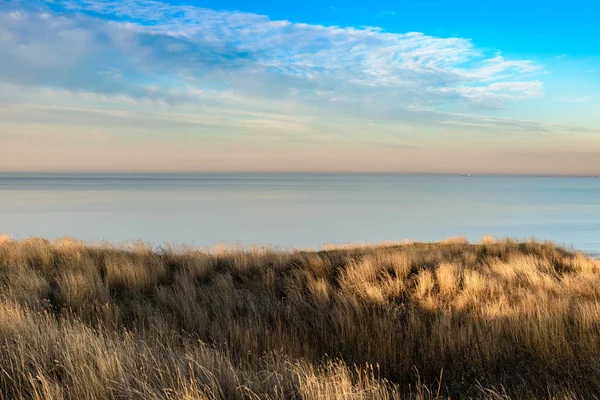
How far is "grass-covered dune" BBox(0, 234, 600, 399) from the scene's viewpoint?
3.34m

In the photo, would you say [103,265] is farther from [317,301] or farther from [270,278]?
[317,301]

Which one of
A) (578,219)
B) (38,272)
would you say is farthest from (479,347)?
(578,219)

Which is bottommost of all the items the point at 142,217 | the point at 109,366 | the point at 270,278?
the point at 142,217

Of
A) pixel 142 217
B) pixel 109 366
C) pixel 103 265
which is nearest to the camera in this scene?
pixel 109 366

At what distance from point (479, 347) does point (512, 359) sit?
1.18 feet

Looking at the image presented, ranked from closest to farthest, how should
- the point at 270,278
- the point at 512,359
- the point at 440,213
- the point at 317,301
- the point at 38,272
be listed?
the point at 512,359 < the point at 317,301 < the point at 38,272 < the point at 270,278 < the point at 440,213

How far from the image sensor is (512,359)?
4609 mm

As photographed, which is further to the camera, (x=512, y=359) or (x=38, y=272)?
(x=38, y=272)

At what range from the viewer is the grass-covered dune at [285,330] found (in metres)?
3.34

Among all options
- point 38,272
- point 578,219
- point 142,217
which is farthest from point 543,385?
point 578,219

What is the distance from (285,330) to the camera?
5254 millimetres

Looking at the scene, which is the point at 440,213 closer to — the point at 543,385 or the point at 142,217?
the point at 142,217

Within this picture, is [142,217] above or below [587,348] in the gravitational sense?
below

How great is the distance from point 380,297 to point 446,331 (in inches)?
75.1
